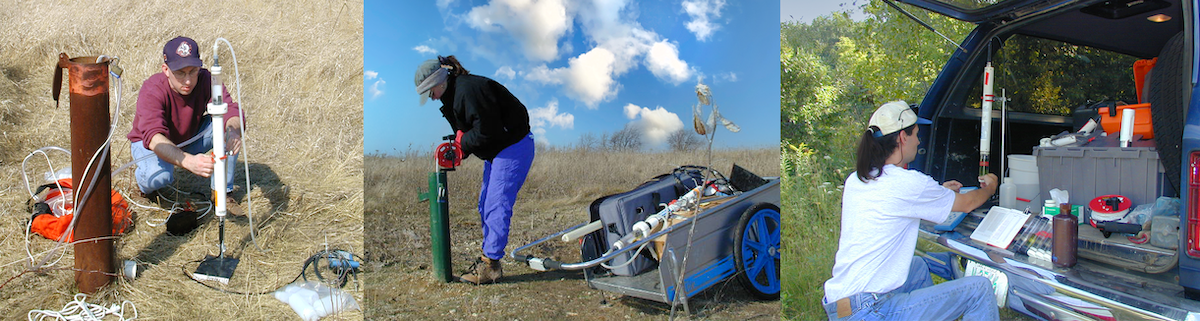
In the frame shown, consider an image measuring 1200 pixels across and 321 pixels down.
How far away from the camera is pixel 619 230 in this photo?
2764 millimetres

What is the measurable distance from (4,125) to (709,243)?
17.5ft

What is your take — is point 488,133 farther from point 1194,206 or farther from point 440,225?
point 1194,206

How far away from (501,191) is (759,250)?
1.09m

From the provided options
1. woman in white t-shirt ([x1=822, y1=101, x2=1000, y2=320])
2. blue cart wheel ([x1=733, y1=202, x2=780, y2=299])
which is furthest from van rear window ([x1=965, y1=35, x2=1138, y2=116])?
woman in white t-shirt ([x1=822, y1=101, x2=1000, y2=320])

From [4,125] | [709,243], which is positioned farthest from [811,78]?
[4,125]

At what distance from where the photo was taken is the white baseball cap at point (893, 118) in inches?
83.6

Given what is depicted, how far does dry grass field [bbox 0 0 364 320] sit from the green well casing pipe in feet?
1.34

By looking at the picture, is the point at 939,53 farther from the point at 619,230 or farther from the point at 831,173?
the point at 619,230

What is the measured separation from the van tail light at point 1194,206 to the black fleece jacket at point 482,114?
7.06 feet

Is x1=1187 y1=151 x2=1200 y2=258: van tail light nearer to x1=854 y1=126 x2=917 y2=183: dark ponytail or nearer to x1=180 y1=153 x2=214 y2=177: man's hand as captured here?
x1=854 y1=126 x2=917 y2=183: dark ponytail

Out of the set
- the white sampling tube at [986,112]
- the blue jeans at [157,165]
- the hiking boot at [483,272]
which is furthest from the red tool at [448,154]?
the white sampling tube at [986,112]

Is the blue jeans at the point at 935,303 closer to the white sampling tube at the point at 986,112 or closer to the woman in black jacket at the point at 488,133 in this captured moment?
the white sampling tube at the point at 986,112

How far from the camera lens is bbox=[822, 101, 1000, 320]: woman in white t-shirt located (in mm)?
2045

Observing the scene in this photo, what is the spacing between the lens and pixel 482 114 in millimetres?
2703
